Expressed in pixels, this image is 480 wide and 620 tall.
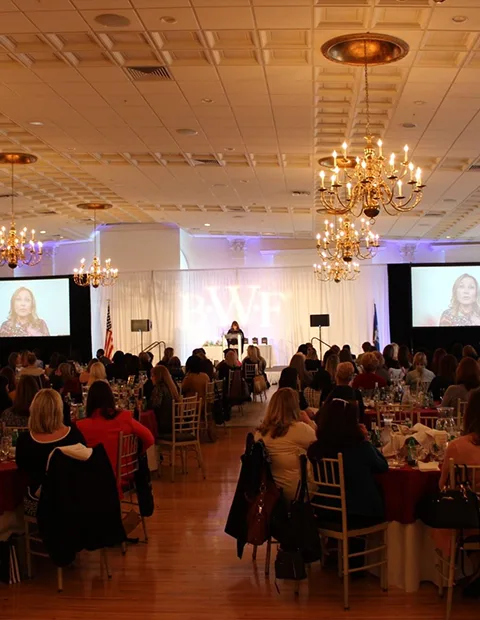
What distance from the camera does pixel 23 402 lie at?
23.9 ft

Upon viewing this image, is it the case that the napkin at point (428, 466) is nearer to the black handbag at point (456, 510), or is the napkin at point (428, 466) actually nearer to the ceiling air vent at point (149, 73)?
the black handbag at point (456, 510)

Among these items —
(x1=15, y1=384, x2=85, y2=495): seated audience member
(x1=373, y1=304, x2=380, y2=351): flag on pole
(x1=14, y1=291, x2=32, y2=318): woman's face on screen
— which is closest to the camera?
(x1=15, y1=384, x2=85, y2=495): seated audience member

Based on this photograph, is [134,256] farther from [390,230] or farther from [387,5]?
[387,5]

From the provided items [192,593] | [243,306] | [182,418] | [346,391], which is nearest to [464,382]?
[346,391]

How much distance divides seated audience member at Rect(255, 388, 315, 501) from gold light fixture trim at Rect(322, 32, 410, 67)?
146 inches

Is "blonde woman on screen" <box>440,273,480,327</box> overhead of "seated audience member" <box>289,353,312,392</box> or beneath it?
overhead

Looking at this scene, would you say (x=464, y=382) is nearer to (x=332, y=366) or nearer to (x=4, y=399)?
(x=332, y=366)

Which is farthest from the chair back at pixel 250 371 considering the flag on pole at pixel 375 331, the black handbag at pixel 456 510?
the black handbag at pixel 456 510

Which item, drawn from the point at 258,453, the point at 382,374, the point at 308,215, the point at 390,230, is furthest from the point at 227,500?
the point at 390,230

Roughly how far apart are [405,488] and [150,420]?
479 cm

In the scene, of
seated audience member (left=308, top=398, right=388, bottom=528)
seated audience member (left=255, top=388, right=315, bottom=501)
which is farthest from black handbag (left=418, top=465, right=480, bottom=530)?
seated audience member (left=255, top=388, right=315, bottom=501)

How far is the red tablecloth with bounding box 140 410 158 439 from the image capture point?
9.62m

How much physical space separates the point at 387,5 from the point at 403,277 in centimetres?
1622

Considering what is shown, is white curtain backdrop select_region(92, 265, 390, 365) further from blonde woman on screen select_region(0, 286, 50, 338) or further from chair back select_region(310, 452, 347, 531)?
chair back select_region(310, 452, 347, 531)
